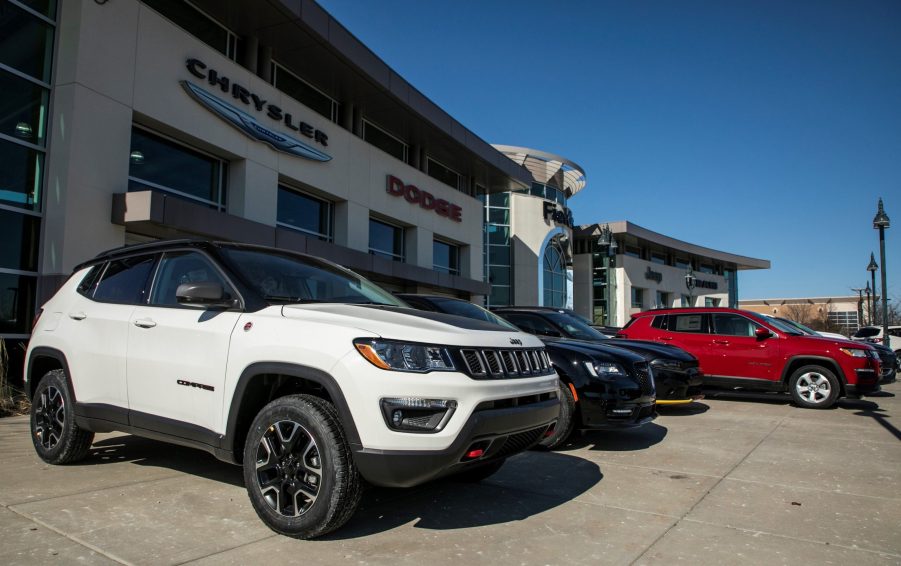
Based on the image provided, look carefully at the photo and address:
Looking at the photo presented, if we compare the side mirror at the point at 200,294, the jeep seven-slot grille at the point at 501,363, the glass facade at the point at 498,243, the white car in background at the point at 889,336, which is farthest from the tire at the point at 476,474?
the glass facade at the point at 498,243

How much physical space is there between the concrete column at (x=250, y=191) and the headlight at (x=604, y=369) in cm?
1091

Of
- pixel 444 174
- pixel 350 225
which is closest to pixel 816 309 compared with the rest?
pixel 444 174

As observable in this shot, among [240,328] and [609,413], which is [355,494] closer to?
[240,328]

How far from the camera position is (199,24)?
46.1 feet

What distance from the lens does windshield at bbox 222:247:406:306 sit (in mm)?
3959

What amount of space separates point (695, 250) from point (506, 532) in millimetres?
56337

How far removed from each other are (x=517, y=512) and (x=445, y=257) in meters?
21.3

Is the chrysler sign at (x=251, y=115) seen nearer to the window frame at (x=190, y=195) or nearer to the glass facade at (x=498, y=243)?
the window frame at (x=190, y=195)

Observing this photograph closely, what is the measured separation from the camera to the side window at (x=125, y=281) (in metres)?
4.41

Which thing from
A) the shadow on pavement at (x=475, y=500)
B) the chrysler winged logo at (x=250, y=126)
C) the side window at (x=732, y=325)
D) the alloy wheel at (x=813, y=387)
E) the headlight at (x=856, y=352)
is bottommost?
the shadow on pavement at (x=475, y=500)

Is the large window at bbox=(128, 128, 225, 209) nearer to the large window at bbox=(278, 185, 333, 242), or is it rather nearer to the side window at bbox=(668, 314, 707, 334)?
the large window at bbox=(278, 185, 333, 242)

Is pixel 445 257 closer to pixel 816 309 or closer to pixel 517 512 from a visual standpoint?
pixel 517 512

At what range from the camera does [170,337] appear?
3.89 m

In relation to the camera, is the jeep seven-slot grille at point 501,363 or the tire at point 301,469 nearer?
the tire at point 301,469
